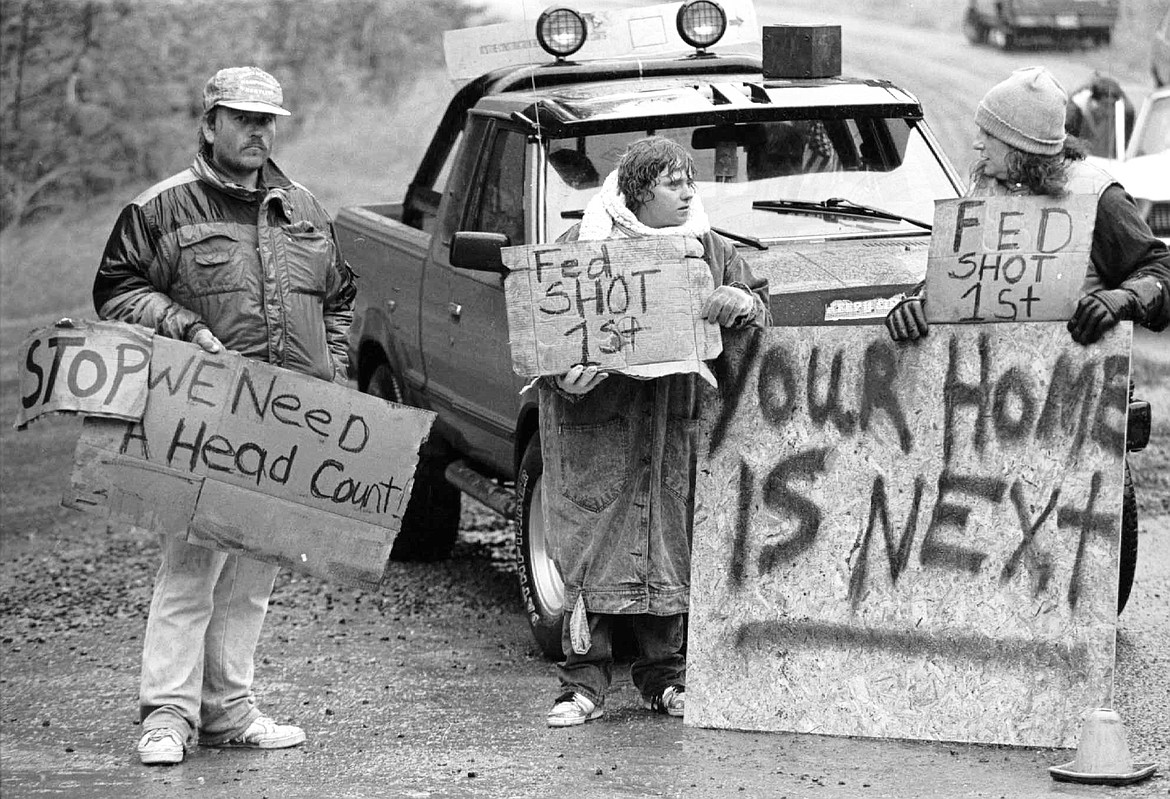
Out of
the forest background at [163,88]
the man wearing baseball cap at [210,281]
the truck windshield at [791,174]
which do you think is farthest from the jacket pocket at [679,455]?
the forest background at [163,88]

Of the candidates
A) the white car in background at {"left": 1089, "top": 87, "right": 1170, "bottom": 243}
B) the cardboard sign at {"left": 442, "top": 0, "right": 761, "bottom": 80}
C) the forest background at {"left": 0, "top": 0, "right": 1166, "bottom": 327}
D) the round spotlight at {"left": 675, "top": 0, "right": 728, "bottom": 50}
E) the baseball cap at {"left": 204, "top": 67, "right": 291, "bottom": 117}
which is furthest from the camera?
the forest background at {"left": 0, "top": 0, "right": 1166, "bottom": 327}

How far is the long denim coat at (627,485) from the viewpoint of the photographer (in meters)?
6.03

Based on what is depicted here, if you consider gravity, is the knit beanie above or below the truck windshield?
above

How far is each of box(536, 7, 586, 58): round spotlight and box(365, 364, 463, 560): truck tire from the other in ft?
5.83

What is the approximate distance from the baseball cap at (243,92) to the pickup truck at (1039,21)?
11.6m

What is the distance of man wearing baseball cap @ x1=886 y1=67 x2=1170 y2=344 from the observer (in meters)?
5.67

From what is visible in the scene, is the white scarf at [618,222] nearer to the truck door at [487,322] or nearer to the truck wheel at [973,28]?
the truck door at [487,322]

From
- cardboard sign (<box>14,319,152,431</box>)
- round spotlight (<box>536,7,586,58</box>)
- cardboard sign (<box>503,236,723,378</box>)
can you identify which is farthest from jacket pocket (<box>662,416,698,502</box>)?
round spotlight (<box>536,7,586,58</box>)

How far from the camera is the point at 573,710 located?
620 cm

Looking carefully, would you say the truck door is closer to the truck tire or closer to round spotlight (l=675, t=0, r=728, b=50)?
the truck tire

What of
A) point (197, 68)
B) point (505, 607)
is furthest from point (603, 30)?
point (197, 68)

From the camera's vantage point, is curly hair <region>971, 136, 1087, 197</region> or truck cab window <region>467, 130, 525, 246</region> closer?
curly hair <region>971, 136, 1087, 197</region>

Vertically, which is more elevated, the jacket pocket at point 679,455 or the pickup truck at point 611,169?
the pickup truck at point 611,169

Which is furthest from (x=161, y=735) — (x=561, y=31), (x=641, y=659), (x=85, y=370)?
(x=561, y=31)
